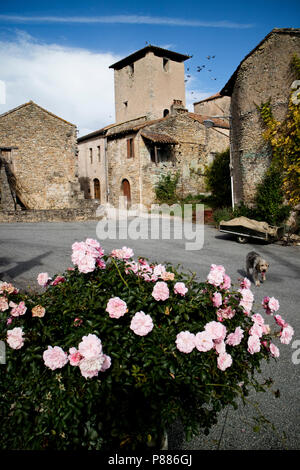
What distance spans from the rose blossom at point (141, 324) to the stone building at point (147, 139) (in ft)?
67.4

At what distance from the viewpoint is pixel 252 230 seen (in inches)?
436

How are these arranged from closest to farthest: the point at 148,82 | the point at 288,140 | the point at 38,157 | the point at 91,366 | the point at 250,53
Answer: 1. the point at 91,366
2. the point at 288,140
3. the point at 250,53
4. the point at 38,157
5. the point at 148,82

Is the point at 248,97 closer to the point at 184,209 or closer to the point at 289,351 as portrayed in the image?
the point at 184,209

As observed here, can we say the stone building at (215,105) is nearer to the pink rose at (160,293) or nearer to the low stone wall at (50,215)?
the low stone wall at (50,215)

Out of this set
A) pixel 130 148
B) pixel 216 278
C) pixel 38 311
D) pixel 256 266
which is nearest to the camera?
pixel 38 311

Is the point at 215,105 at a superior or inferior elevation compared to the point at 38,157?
superior

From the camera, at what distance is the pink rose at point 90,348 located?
168 centimetres

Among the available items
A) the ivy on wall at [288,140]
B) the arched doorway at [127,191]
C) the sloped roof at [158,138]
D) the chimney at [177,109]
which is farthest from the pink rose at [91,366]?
the chimney at [177,109]

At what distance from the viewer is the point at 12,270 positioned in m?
7.33

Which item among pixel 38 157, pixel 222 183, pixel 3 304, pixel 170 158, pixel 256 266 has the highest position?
pixel 170 158

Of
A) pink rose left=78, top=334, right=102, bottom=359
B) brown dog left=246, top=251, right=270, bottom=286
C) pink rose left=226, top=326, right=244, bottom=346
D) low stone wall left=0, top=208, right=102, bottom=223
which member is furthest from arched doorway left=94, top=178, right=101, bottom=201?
pink rose left=78, top=334, right=102, bottom=359

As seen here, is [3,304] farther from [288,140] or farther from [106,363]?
[288,140]

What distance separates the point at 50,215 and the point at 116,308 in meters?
16.5

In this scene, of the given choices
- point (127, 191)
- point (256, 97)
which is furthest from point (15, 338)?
point (127, 191)
